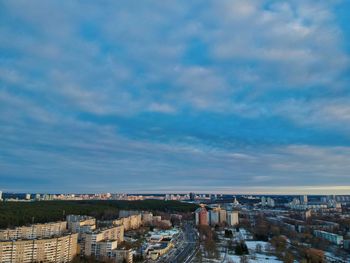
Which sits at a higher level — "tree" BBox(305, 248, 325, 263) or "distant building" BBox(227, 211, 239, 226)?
"distant building" BBox(227, 211, 239, 226)

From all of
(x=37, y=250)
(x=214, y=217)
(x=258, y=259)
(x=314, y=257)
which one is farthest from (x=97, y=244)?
(x=214, y=217)

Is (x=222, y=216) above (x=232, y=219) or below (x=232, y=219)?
above

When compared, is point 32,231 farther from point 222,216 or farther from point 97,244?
point 222,216

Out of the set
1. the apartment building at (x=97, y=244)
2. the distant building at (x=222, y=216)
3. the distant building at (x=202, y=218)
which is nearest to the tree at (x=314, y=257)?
the apartment building at (x=97, y=244)

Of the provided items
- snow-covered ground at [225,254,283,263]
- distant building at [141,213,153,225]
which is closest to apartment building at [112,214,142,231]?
distant building at [141,213,153,225]

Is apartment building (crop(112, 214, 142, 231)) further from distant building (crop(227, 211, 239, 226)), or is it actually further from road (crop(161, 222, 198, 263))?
distant building (crop(227, 211, 239, 226))

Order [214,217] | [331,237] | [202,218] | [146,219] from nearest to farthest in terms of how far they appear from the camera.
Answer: [331,237], [146,219], [202,218], [214,217]
